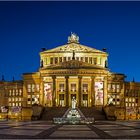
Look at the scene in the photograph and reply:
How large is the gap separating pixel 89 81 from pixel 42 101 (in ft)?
42.9

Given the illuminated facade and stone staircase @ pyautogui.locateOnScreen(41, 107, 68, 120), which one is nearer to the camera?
stone staircase @ pyautogui.locateOnScreen(41, 107, 68, 120)

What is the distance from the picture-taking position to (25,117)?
97.4 metres

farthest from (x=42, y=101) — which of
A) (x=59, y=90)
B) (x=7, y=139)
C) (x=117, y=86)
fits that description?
(x=7, y=139)

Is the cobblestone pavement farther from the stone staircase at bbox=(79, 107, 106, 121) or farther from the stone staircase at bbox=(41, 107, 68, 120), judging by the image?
the stone staircase at bbox=(41, 107, 68, 120)

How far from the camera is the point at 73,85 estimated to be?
112750 mm

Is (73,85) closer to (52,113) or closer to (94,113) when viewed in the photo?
(94,113)

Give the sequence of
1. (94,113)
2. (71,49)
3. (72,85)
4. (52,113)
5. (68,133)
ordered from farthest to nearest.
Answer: (71,49) → (72,85) → (94,113) → (52,113) → (68,133)

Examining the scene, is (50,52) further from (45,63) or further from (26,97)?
(26,97)

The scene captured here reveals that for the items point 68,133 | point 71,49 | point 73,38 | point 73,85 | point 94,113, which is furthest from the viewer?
point 73,38

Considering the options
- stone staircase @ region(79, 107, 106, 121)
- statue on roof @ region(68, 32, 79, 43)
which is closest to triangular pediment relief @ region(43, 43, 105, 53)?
statue on roof @ region(68, 32, 79, 43)

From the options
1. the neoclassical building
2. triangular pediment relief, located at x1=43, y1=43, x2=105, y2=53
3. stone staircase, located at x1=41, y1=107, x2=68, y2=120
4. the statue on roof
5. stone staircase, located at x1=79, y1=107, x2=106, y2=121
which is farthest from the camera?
the statue on roof

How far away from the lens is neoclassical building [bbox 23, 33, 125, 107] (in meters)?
109

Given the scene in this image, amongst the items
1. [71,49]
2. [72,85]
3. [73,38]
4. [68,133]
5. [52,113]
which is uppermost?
[73,38]

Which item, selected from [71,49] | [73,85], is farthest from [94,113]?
[71,49]
